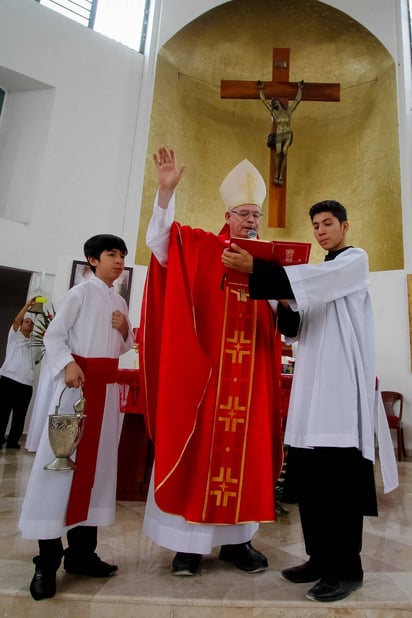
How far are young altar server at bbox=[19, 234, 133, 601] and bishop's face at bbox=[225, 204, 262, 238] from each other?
64 cm

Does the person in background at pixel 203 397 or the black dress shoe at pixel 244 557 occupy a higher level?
the person in background at pixel 203 397

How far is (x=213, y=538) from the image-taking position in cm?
196

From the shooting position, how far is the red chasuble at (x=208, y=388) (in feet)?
6.41

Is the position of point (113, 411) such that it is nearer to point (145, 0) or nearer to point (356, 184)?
point (356, 184)

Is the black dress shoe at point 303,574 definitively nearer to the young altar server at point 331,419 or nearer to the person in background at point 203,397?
the young altar server at point 331,419

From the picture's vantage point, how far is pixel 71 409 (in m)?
1.87

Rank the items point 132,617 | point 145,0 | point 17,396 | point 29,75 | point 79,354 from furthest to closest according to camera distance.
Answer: point 145,0 < point 29,75 < point 17,396 < point 79,354 < point 132,617

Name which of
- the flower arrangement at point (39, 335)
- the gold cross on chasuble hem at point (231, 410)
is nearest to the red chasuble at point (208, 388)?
the gold cross on chasuble hem at point (231, 410)

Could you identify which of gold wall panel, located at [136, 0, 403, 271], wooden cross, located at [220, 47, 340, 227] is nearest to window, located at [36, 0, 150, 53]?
gold wall panel, located at [136, 0, 403, 271]

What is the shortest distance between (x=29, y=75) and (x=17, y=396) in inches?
185

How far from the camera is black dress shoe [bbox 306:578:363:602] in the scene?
5.48ft

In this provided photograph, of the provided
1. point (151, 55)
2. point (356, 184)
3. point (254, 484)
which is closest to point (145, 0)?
point (151, 55)

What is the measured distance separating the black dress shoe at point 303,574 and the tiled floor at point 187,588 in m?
0.03

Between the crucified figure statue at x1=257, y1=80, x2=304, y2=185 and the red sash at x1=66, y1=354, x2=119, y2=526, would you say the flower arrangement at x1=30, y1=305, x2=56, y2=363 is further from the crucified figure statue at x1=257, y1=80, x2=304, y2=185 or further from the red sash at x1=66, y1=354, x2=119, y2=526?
the crucified figure statue at x1=257, y1=80, x2=304, y2=185
